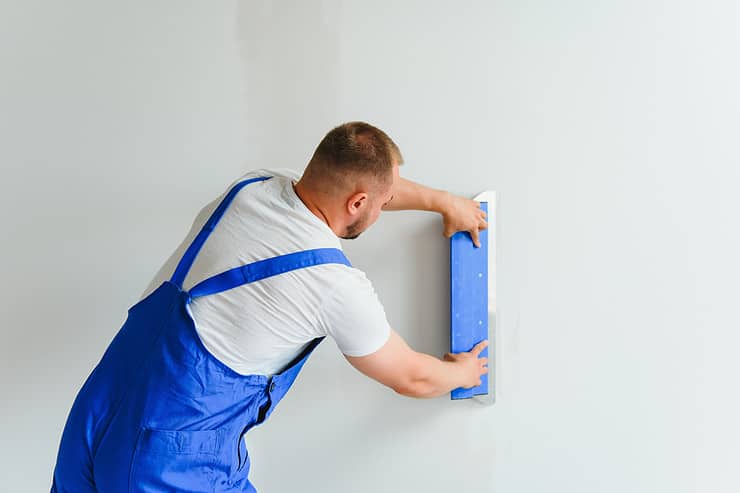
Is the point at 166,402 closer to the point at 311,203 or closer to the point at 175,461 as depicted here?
the point at 175,461

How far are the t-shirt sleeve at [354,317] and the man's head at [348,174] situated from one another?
0.13m

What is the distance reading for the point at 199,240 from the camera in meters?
1.14

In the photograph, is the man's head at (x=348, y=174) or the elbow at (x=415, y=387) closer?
the man's head at (x=348, y=174)

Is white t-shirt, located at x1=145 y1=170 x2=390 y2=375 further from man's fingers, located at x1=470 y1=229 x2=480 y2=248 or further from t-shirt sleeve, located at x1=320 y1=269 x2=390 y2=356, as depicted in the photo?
man's fingers, located at x1=470 y1=229 x2=480 y2=248

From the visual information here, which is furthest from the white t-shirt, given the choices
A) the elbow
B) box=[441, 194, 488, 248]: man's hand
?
box=[441, 194, 488, 248]: man's hand

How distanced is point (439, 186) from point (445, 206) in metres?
0.10

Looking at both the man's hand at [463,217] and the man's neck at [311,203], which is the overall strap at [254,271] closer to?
the man's neck at [311,203]

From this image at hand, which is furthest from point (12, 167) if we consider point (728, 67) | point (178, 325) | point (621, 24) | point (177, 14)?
point (728, 67)

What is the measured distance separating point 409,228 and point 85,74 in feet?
2.70

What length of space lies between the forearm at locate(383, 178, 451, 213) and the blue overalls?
343 millimetres

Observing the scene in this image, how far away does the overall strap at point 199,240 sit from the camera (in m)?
1.12

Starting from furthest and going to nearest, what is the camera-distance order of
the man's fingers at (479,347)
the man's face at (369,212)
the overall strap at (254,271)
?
the man's fingers at (479,347), the man's face at (369,212), the overall strap at (254,271)

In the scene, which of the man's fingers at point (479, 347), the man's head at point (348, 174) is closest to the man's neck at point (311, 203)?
the man's head at point (348, 174)

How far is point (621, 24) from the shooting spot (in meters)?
1.68
